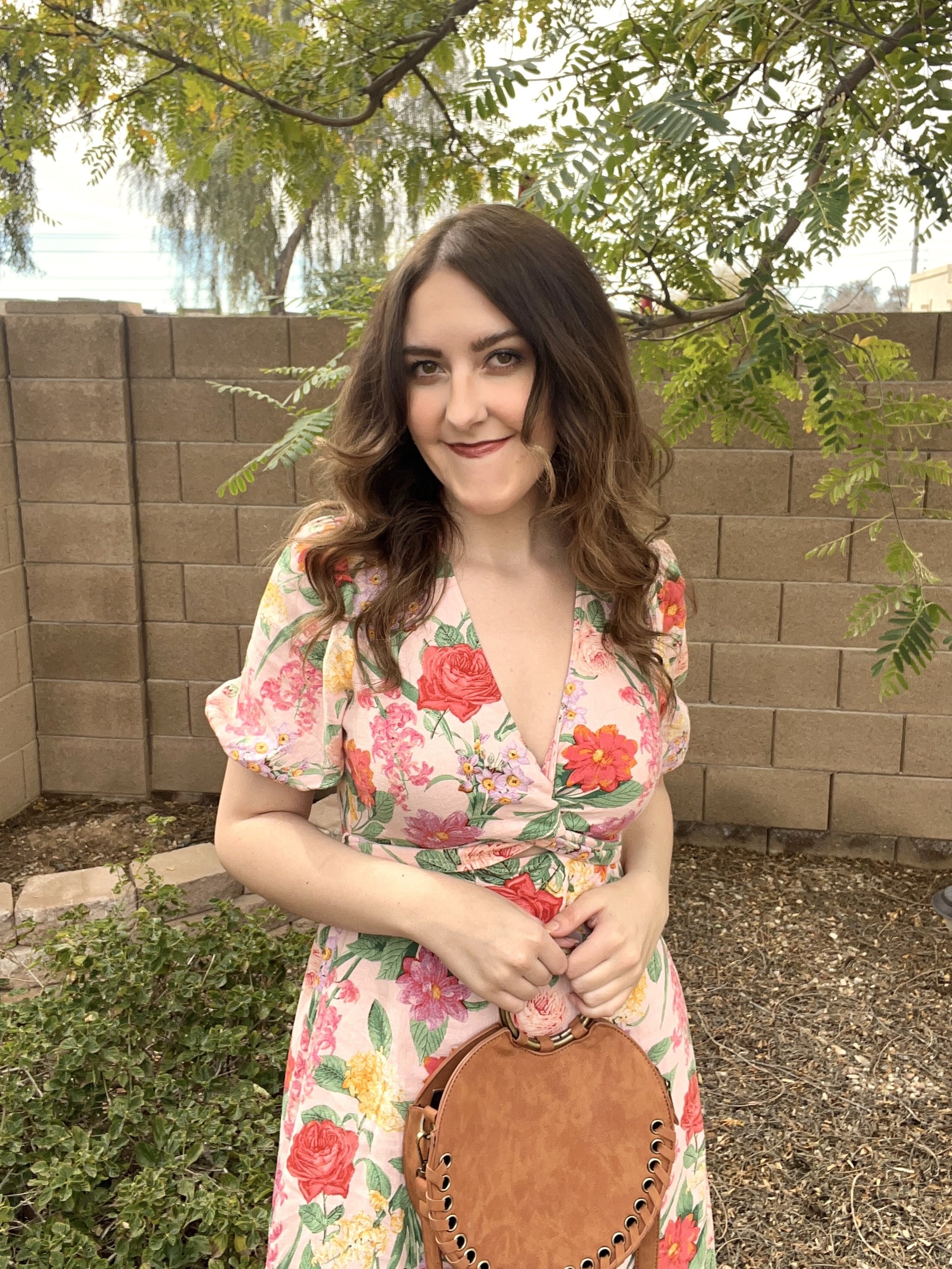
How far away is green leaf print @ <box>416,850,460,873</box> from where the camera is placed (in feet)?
3.83

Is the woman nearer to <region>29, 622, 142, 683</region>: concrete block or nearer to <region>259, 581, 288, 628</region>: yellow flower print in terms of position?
<region>259, 581, 288, 628</region>: yellow flower print

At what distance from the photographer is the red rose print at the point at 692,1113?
127 cm

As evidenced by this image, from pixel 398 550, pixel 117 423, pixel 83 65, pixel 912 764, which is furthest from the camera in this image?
pixel 117 423

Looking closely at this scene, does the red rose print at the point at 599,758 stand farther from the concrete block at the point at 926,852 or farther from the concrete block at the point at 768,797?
the concrete block at the point at 926,852

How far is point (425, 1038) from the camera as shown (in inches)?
45.3

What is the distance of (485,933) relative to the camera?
1.07m

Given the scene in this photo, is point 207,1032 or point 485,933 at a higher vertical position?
point 485,933

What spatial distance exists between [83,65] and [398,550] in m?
2.36

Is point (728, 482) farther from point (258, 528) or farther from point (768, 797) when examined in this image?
point (258, 528)

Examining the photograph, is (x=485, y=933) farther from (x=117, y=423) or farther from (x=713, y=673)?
(x=117, y=423)

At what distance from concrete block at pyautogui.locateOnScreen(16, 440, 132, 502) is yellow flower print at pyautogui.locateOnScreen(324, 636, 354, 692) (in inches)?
121

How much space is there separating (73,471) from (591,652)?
324 cm

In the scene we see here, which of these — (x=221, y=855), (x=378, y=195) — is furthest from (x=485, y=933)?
(x=378, y=195)

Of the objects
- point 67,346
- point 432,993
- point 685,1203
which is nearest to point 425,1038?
point 432,993
